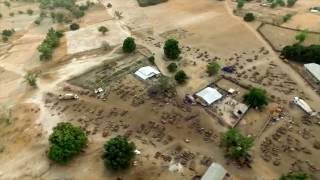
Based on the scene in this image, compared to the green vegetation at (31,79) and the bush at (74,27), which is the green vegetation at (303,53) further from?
the bush at (74,27)

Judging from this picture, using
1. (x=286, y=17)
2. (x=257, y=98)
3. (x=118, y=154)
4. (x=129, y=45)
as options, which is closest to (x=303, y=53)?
(x=257, y=98)

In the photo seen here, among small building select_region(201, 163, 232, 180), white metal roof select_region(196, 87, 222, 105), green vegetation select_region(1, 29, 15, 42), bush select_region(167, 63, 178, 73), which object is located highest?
small building select_region(201, 163, 232, 180)

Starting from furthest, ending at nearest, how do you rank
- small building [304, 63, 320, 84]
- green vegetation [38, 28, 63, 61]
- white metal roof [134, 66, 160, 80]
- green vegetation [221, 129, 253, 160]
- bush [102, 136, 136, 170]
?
1. green vegetation [38, 28, 63, 61]
2. white metal roof [134, 66, 160, 80]
3. small building [304, 63, 320, 84]
4. green vegetation [221, 129, 253, 160]
5. bush [102, 136, 136, 170]

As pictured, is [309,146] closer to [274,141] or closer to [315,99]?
[274,141]

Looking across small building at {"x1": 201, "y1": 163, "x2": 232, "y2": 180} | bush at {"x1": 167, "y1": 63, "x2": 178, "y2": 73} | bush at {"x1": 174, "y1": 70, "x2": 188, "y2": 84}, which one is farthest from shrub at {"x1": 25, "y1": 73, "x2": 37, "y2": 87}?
small building at {"x1": 201, "y1": 163, "x2": 232, "y2": 180}

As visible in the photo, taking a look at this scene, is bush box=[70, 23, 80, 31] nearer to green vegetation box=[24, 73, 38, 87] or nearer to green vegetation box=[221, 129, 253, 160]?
green vegetation box=[24, 73, 38, 87]

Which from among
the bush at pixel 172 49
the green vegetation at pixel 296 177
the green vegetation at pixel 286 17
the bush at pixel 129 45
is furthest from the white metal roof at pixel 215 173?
the green vegetation at pixel 286 17
